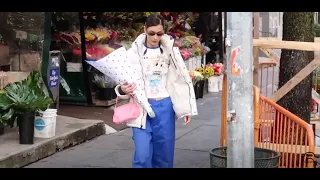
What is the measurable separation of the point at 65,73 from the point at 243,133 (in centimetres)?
626

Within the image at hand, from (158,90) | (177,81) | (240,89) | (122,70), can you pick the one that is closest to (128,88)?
(122,70)

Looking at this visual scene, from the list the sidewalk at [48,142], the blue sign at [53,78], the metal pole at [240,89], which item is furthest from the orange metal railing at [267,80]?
the metal pole at [240,89]

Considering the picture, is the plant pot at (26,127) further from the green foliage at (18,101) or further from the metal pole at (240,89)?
the metal pole at (240,89)

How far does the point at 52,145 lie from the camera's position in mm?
6562

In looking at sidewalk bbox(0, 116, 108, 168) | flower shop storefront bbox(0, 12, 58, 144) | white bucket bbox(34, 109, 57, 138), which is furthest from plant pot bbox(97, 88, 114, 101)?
white bucket bbox(34, 109, 57, 138)

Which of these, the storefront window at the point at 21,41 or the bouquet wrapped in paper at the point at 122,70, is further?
the storefront window at the point at 21,41

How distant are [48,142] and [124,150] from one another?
95cm

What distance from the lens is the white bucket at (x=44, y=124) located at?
21.6 ft

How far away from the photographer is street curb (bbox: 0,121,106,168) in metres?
5.87

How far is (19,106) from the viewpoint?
616 cm

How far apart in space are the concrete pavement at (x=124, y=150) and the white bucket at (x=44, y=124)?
0.28 m

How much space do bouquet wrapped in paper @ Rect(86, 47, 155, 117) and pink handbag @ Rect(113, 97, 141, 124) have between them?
9 centimetres

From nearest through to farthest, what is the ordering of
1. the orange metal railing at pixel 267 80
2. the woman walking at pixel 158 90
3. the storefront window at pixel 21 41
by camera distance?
the woman walking at pixel 158 90, the storefront window at pixel 21 41, the orange metal railing at pixel 267 80

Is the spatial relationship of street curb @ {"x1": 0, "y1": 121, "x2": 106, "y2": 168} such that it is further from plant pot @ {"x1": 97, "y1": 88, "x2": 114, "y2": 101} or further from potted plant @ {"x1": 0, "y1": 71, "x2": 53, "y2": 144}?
plant pot @ {"x1": 97, "y1": 88, "x2": 114, "y2": 101}
